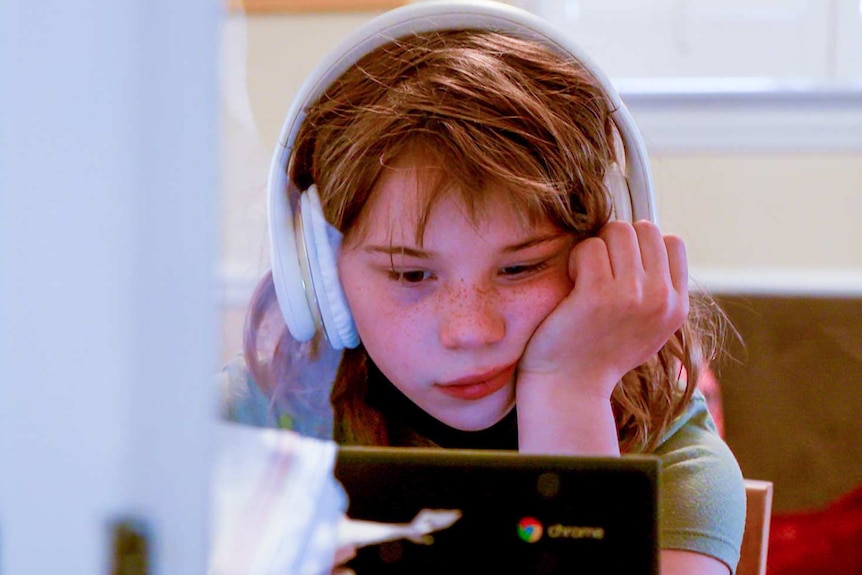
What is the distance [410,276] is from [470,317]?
0.05m

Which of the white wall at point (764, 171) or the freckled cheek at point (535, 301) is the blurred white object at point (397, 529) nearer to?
the freckled cheek at point (535, 301)

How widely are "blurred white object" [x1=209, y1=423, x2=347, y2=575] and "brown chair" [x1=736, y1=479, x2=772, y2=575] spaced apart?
11.8 inches

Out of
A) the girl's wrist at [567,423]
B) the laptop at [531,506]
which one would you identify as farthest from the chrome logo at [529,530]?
the girl's wrist at [567,423]

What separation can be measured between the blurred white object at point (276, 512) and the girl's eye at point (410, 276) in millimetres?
172

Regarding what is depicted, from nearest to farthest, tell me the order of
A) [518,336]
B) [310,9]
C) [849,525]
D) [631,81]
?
[518,336] → [849,525] → [310,9] → [631,81]

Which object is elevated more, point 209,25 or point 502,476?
point 209,25

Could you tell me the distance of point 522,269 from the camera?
21.5 inches

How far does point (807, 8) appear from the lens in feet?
5.19

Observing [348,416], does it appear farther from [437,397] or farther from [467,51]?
[467,51]

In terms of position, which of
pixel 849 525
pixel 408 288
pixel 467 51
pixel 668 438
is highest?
pixel 467 51

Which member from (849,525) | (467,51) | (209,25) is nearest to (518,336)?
(467,51)

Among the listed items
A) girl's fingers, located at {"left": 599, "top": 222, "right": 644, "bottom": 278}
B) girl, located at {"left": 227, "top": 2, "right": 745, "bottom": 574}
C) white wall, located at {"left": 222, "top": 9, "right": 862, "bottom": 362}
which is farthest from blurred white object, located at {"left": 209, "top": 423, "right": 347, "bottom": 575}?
white wall, located at {"left": 222, "top": 9, "right": 862, "bottom": 362}

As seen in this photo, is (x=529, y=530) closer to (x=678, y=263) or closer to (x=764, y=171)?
(x=678, y=263)

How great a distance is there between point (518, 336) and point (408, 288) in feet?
0.23
